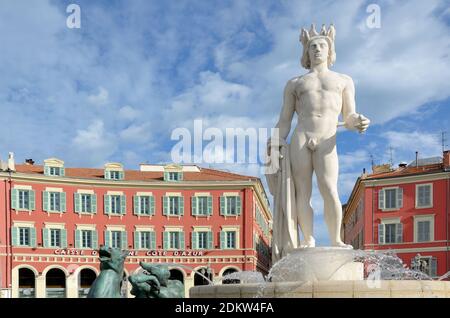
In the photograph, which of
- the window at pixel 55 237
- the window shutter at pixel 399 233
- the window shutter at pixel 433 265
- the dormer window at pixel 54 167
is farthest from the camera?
the dormer window at pixel 54 167

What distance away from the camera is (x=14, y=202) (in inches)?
1580

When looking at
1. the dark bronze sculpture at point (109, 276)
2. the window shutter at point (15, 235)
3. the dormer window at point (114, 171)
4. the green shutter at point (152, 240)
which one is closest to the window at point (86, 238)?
the dormer window at point (114, 171)

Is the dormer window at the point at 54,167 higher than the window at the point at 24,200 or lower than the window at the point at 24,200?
higher

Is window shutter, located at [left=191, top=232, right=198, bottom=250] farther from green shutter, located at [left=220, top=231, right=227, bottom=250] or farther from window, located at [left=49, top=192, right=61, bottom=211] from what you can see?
window, located at [left=49, top=192, right=61, bottom=211]

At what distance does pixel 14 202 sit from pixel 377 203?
81.2 ft

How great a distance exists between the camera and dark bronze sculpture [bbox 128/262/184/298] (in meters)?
8.65

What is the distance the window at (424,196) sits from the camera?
134 feet

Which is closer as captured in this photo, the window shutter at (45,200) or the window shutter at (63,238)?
the window shutter at (45,200)

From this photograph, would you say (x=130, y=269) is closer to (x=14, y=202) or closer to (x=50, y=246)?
(x=50, y=246)

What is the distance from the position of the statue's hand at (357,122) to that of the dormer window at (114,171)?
3521cm

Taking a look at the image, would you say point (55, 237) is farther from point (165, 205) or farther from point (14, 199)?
point (165, 205)

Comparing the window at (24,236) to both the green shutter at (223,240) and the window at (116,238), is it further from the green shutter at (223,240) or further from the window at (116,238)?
the green shutter at (223,240)

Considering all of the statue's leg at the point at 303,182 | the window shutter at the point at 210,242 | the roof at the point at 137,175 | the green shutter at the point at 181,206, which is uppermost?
the roof at the point at 137,175
